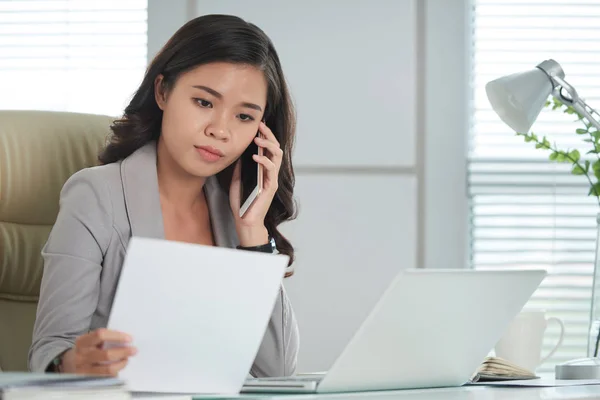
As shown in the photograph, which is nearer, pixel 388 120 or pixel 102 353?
pixel 102 353

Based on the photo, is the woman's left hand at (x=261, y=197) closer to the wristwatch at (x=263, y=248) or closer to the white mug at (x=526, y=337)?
the wristwatch at (x=263, y=248)

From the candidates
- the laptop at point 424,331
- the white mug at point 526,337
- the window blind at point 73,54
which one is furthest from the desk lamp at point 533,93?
the window blind at point 73,54

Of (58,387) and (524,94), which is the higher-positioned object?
(524,94)

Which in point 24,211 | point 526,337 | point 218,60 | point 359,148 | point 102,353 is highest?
point 218,60

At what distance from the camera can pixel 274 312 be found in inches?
71.0

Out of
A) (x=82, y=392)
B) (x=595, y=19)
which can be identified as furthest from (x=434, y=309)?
(x=595, y=19)

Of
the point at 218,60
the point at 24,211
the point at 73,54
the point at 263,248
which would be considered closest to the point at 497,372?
the point at 263,248

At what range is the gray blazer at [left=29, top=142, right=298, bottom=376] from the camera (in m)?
1.49

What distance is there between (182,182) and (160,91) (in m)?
0.21

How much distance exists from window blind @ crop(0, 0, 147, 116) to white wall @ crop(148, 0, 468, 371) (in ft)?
0.50

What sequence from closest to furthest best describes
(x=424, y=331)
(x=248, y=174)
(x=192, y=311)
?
(x=192, y=311)
(x=424, y=331)
(x=248, y=174)

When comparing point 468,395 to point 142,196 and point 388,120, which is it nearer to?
point 142,196

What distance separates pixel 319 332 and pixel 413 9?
1147 mm

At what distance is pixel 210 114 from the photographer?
5.66 feet
